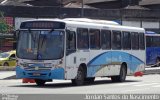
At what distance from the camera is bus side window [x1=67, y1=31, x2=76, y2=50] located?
82.5ft

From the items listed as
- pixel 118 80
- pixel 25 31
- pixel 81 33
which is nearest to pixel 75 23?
pixel 81 33

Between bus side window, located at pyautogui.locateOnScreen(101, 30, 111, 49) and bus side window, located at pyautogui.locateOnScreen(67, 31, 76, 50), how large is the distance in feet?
9.87

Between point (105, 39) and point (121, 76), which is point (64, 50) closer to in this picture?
point (105, 39)

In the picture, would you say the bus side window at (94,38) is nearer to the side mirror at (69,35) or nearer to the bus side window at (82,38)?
the bus side window at (82,38)

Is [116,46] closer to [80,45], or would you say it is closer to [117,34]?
[117,34]

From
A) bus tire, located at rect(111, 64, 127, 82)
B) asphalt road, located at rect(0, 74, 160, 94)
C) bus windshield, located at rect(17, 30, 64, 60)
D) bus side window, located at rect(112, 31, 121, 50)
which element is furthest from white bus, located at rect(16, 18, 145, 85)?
bus tire, located at rect(111, 64, 127, 82)

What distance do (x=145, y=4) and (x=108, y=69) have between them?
58636 millimetres

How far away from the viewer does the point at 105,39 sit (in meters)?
28.7

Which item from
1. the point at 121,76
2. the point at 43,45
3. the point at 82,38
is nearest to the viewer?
the point at 43,45

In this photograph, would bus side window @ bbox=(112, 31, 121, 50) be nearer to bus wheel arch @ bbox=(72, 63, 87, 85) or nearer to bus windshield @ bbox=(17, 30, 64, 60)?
bus wheel arch @ bbox=(72, 63, 87, 85)

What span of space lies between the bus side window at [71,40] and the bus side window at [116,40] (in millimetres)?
4302

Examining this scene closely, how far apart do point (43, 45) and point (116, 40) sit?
5.88 meters

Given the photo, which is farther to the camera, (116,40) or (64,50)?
(116,40)

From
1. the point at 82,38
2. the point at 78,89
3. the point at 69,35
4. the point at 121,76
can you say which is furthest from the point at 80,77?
the point at 121,76
